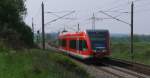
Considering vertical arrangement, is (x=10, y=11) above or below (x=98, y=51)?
above

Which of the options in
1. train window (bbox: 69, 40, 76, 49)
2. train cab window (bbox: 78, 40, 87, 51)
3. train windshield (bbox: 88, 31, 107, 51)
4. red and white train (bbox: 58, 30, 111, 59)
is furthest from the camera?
train window (bbox: 69, 40, 76, 49)

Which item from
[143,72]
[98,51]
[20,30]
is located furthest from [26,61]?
[20,30]

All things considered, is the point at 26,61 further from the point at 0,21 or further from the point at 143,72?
the point at 0,21

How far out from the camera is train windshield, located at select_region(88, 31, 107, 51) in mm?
35647

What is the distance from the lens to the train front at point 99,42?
3559 cm

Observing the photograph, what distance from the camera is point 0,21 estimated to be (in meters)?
49.5

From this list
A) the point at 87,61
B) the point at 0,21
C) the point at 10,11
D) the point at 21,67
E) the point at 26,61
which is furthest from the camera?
the point at 10,11

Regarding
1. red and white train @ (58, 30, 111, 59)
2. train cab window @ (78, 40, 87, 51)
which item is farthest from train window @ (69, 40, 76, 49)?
red and white train @ (58, 30, 111, 59)

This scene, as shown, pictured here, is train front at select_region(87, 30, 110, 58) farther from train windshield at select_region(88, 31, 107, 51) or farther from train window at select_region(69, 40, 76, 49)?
train window at select_region(69, 40, 76, 49)

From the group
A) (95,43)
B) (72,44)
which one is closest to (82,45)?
(95,43)

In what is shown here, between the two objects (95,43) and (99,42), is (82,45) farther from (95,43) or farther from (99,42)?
(99,42)

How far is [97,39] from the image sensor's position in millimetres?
35750

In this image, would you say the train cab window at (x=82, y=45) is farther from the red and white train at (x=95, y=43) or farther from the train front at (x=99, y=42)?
the train front at (x=99, y=42)

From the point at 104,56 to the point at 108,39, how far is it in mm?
1470
